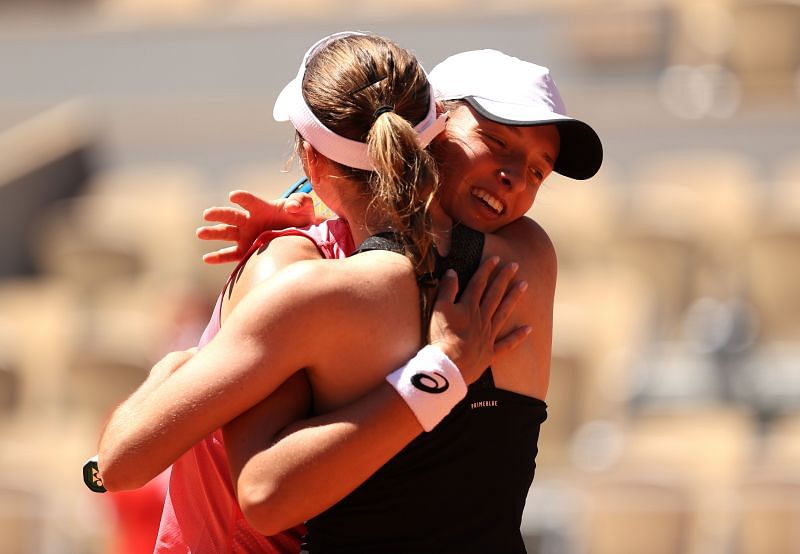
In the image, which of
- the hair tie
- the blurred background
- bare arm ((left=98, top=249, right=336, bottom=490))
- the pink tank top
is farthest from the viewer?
the blurred background

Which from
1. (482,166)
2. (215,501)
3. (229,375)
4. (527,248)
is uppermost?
(482,166)

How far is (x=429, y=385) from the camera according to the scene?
1757mm

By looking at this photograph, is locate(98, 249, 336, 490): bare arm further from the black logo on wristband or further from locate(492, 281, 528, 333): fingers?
locate(492, 281, 528, 333): fingers

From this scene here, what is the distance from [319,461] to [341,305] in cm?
20

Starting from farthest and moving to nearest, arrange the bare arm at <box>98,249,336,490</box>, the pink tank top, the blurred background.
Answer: the blurred background
the pink tank top
the bare arm at <box>98,249,336,490</box>

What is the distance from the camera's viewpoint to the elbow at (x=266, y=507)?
5.64 ft

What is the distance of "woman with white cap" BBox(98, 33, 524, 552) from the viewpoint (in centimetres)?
172

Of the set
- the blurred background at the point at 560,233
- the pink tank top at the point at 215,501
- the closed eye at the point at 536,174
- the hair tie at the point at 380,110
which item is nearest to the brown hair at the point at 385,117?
the hair tie at the point at 380,110

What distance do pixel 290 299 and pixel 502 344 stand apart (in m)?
0.34

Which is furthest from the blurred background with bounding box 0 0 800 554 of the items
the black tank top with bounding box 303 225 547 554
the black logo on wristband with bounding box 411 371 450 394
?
the black logo on wristband with bounding box 411 371 450 394

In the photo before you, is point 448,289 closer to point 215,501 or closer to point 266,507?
point 266,507

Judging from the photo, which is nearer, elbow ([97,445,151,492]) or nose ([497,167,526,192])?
elbow ([97,445,151,492])

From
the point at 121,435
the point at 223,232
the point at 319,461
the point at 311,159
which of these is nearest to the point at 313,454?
the point at 319,461

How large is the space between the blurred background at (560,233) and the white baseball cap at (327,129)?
2673mm
